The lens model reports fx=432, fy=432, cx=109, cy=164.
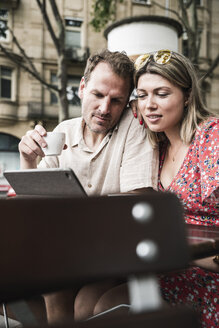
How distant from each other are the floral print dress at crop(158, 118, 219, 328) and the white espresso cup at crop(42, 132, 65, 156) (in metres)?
0.53

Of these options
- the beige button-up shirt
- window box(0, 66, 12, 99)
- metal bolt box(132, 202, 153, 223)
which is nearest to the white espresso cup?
the beige button-up shirt

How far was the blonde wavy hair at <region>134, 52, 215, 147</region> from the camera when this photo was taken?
196 cm

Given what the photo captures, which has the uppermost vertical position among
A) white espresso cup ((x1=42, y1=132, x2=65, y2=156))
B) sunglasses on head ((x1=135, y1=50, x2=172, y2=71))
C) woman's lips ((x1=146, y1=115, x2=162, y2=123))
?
sunglasses on head ((x1=135, y1=50, x2=172, y2=71))

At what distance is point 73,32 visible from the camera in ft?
61.0

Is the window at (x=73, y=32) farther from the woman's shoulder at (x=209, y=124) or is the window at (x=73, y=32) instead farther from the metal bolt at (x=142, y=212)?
the metal bolt at (x=142, y=212)

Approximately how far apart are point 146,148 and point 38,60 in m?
16.6

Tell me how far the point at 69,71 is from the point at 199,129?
1735 cm

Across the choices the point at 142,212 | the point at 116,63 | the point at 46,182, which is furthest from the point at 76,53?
the point at 142,212

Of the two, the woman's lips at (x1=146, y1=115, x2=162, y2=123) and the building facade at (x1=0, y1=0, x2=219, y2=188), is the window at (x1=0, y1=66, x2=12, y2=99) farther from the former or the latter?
the woman's lips at (x1=146, y1=115, x2=162, y2=123)

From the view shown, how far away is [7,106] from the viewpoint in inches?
693

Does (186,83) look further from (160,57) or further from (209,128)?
(209,128)

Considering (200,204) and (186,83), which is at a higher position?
(186,83)

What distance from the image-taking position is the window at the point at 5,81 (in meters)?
17.6

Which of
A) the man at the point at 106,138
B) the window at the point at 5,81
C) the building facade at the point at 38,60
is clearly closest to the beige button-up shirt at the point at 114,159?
the man at the point at 106,138
